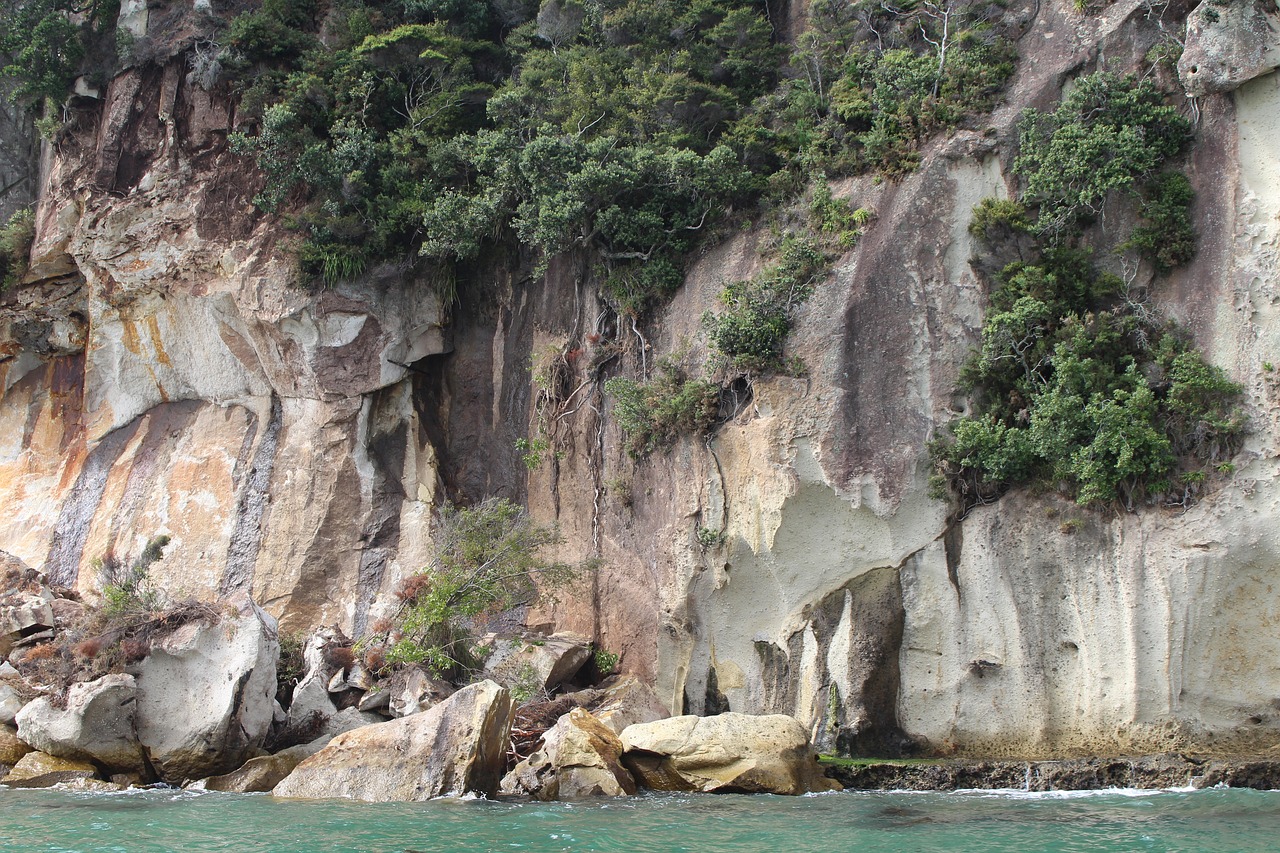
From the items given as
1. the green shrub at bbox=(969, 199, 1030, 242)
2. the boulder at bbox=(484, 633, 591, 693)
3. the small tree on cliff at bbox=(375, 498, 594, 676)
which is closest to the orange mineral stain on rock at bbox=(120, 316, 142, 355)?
the small tree on cliff at bbox=(375, 498, 594, 676)

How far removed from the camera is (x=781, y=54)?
21.0 m

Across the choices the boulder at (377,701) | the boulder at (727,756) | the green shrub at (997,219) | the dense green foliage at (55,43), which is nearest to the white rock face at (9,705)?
the boulder at (377,701)

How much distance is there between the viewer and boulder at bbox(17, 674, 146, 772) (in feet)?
48.1

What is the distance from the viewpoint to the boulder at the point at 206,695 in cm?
1498

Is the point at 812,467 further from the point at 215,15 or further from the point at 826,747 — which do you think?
the point at 215,15

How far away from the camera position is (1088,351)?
15.0m

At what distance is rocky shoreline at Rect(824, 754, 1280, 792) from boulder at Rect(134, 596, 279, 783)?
8.29 meters

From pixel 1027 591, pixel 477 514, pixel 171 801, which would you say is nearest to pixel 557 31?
pixel 477 514

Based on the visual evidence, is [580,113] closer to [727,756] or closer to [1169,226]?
[1169,226]

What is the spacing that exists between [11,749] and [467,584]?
22.7ft

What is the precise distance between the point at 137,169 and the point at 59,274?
353cm

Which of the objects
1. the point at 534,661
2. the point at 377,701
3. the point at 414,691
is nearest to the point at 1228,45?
the point at 534,661

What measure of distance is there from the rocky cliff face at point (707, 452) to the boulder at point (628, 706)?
0.39 meters

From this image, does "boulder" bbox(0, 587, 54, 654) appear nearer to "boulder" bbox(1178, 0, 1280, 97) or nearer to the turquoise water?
the turquoise water
